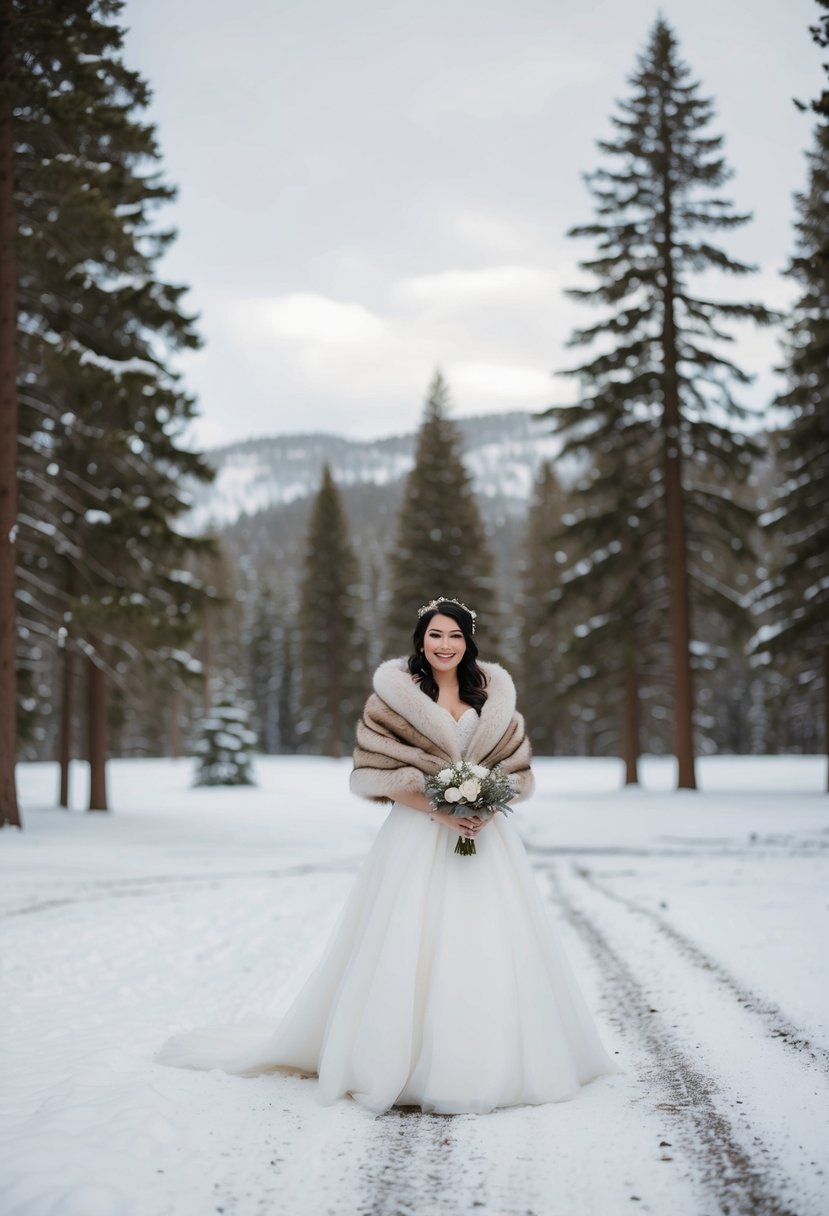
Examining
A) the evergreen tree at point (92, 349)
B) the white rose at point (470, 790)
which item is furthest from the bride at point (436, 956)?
the evergreen tree at point (92, 349)

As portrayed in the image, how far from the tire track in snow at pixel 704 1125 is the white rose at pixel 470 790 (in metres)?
1.65

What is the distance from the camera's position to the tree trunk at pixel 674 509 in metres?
21.8

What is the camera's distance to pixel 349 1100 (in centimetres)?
450

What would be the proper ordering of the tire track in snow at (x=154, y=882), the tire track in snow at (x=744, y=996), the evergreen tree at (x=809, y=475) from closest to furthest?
the tire track in snow at (x=744, y=996) → the tire track in snow at (x=154, y=882) → the evergreen tree at (x=809, y=475)

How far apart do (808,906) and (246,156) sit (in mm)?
21814

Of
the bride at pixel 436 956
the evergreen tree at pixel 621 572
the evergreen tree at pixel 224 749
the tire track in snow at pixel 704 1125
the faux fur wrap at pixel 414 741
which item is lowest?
the evergreen tree at pixel 224 749

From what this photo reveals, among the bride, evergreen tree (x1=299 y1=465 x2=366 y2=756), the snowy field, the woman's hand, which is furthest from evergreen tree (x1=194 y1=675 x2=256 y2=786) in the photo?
the woman's hand

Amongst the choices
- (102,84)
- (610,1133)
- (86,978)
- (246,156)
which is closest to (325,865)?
(86,978)

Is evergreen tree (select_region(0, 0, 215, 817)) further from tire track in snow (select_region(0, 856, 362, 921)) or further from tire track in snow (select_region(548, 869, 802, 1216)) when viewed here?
tire track in snow (select_region(548, 869, 802, 1216))

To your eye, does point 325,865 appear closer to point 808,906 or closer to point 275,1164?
point 808,906

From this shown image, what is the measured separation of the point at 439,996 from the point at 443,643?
1824mm

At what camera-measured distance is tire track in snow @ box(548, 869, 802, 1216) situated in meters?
3.29

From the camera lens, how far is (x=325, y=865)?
14.7 metres

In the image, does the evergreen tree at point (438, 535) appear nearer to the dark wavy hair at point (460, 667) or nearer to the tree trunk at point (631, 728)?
the tree trunk at point (631, 728)
